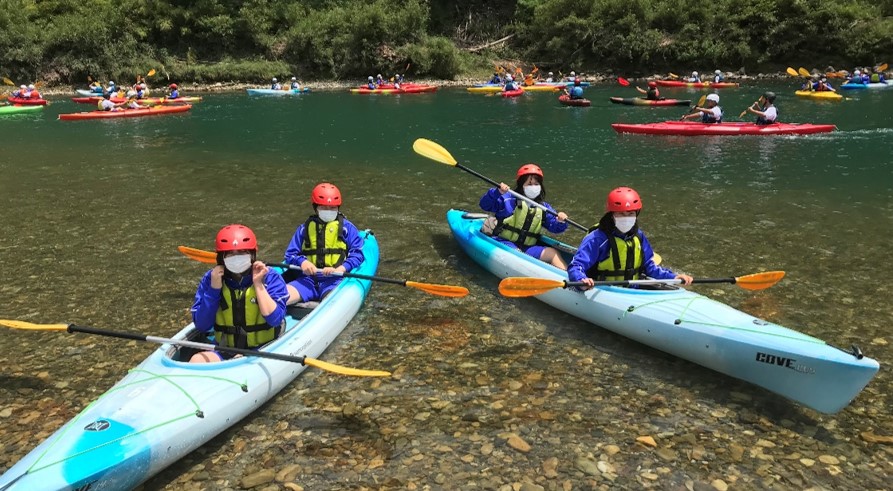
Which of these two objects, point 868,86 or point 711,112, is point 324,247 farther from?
point 868,86

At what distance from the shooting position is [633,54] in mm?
42844

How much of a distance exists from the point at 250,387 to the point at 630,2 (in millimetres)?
44661

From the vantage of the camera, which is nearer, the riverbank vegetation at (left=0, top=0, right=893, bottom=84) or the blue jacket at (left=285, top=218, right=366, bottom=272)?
the blue jacket at (left=285, top=218, right=366, bottom=272)

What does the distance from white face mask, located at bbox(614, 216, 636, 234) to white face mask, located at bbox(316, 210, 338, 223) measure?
109 inches

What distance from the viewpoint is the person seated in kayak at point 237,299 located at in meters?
4.39

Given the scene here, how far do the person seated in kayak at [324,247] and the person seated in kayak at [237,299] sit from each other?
1215 millimetres

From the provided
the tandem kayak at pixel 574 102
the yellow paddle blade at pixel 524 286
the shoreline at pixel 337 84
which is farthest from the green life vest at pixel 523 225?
the shoreline at pixel 337 84

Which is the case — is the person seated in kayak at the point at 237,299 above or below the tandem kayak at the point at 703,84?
below

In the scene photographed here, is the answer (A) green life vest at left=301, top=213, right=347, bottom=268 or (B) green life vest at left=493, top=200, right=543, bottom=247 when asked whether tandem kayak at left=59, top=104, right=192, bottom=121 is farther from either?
(B) green life vest at left=493, top=200, right=543, bottom=247

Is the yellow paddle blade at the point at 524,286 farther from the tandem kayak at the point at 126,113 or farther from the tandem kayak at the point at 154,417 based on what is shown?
the tandem kayak at the point at 126,113

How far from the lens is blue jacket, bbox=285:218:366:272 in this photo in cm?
620

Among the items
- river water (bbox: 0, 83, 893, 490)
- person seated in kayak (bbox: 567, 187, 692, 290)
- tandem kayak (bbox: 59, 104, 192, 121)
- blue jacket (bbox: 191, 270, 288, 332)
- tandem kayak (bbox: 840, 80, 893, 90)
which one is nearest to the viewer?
river water (bbox: 0, 83, 893, 490)

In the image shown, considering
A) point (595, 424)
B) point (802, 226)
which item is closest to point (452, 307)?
point (595, 424)

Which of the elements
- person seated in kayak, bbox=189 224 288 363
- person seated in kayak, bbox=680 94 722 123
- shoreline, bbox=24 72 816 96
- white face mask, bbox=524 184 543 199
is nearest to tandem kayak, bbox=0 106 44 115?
shoreline, bbox=24 72 816 96
